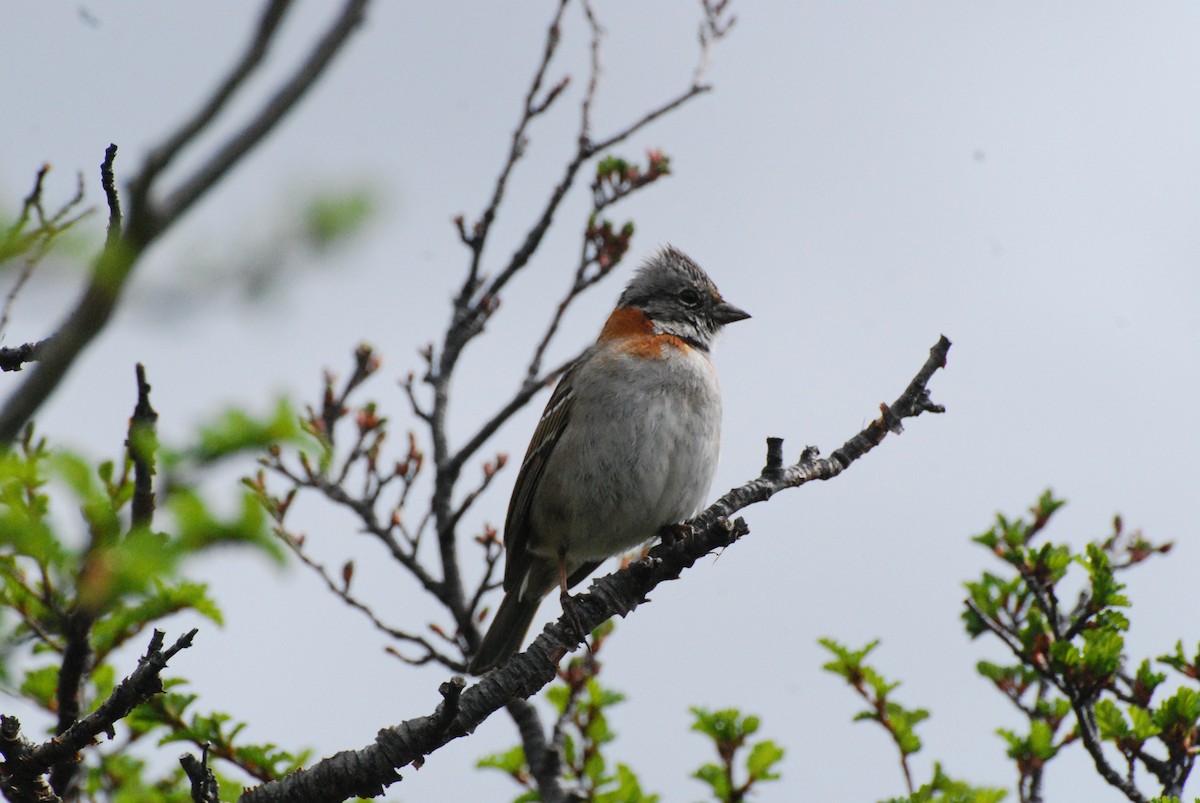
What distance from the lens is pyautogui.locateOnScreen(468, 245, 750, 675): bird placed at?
22.1ft

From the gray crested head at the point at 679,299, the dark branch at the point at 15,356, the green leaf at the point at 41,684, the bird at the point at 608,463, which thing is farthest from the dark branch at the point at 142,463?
the gray crested head at the point at 679,299

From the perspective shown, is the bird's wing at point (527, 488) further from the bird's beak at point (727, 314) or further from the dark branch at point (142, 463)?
the dark branch at point (142, 463)

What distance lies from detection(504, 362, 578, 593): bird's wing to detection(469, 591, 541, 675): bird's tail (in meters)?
0.11

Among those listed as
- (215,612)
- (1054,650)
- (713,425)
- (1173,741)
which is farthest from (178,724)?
(1173,741)

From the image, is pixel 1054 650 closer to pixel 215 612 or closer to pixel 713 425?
pixel 713 425

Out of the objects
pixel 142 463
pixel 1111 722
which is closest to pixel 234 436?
pixel 142 463

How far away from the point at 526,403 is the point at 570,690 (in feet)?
5.72

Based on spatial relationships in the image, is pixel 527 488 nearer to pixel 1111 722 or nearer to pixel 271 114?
pixel 1111 722

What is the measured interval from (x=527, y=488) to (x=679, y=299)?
5.54 feet

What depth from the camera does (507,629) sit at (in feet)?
23.8

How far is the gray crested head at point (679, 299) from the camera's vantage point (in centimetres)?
779

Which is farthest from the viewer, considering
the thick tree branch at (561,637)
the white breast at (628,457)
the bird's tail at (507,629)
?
the bird's tail at (507,629)

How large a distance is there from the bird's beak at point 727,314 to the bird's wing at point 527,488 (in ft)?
3.67

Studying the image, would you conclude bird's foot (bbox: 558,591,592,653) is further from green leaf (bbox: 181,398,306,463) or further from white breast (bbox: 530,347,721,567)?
green leaf (bbox: 181,398,306,463)
